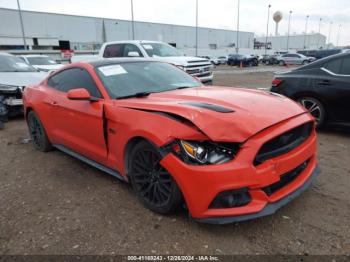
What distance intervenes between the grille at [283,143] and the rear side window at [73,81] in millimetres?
1954

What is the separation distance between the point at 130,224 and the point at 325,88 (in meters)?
4.20

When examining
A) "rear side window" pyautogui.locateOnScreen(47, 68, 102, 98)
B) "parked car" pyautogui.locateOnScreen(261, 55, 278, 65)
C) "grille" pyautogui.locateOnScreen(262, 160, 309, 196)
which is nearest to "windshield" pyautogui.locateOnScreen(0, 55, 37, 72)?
"rear side window" pyautogui.locateOnScreen(47, 68, 102, 98)

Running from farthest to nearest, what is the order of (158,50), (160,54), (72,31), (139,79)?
(72,31) < (158,50) < (160,54) < (139,79)

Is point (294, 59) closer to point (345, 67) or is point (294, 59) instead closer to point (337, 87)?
point (345, 67)

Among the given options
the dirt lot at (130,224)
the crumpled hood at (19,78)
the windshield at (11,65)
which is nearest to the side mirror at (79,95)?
the dirt lot at (130,224)

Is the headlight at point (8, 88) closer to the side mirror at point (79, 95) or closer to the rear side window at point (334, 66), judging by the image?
the side mirror at point (79, 95)

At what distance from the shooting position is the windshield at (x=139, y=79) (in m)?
3.57

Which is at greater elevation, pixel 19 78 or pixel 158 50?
pixel 158 50

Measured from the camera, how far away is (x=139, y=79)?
3795 millimetres

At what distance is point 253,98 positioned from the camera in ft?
10.4

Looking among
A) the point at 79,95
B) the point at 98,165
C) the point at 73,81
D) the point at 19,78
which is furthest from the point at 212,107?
the point at 19,78

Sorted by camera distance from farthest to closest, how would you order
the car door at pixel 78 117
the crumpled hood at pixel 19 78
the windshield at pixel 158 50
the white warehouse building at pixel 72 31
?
the white warehouse building at pixel 72 31, the windshield at pixel 158 50, the crumpled hood at pixel 19 78, the car door at pixel 78 117

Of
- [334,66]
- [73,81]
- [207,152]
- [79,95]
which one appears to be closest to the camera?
[207,152]

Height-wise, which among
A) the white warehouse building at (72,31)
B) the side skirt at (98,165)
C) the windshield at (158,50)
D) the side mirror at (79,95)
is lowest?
the side skirt at (98,165)
